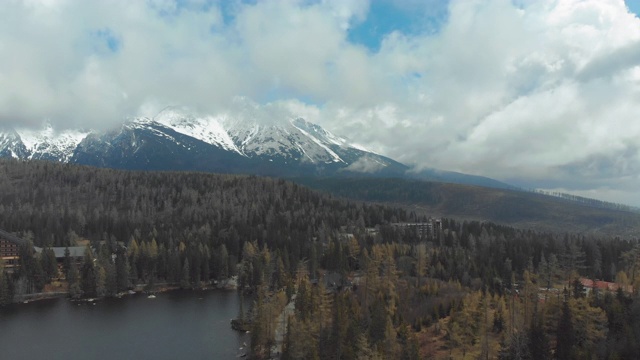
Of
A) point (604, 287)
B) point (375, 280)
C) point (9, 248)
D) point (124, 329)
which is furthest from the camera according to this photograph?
point (9, 248)

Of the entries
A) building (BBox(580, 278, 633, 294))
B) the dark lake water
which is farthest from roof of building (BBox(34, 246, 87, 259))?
building (BBox(580, 278, 633, 294))

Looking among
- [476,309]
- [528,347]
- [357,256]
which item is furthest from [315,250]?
[528,347]

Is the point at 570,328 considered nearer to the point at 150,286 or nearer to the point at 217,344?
the point at 217,344

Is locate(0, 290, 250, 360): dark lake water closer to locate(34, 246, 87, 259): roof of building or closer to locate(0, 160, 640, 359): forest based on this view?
locate(0, 160, 640, 359): forest

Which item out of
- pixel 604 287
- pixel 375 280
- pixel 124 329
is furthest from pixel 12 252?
pixel 604 287

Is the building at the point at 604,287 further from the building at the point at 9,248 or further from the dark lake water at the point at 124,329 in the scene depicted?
the building at the point at 9,248

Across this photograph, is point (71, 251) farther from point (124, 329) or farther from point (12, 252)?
point (124, 329)

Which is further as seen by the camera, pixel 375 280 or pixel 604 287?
pixel 604 287
